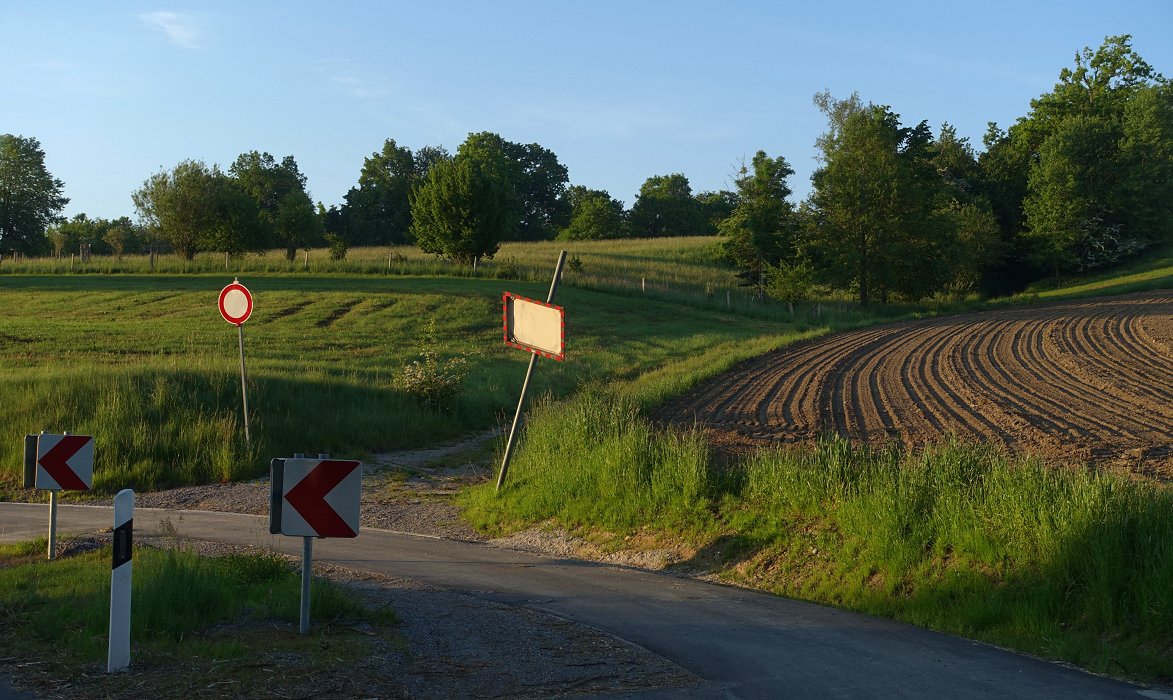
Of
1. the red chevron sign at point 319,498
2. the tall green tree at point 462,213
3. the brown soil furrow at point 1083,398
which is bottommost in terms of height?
the brown soil furrow at point 1083,398

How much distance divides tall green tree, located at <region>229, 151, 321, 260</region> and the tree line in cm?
22

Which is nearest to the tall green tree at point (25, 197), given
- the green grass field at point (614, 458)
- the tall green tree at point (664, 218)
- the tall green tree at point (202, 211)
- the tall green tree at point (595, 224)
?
the tall green tree at point (202, 211)

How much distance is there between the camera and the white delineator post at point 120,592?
671 cm

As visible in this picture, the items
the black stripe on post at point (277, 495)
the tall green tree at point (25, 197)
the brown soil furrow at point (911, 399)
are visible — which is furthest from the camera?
the tall green tree at point (25, 197)

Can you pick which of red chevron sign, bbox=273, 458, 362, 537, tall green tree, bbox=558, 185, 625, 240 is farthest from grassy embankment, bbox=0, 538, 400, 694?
tall green tree, bbox=558, 185, 625, 240

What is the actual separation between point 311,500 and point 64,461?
505 cm

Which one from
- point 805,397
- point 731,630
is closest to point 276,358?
point 805,397

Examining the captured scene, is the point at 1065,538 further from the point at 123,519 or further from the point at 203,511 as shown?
the point at 203,511

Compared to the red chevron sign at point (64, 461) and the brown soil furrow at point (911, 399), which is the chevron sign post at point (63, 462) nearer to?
the red chevron sign at point (64, 461)

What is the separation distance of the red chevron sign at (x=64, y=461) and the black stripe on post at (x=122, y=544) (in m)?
4.47

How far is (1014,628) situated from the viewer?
839 cm

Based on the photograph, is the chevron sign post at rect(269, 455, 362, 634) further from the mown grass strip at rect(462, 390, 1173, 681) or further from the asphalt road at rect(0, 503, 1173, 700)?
the mown grass strip at rect(462, 390, 1173, 681)

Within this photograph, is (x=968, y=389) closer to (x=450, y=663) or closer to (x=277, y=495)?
(x=450, y=663)

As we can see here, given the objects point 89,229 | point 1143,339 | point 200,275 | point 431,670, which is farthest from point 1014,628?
point 89,229
